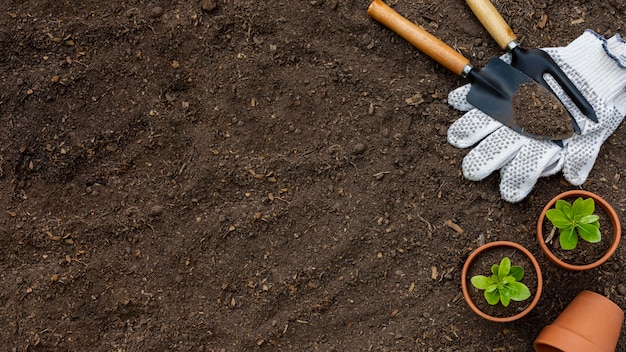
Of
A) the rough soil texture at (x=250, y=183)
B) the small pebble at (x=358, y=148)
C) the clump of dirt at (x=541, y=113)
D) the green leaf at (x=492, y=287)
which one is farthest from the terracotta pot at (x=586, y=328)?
the small pebble at (x=358, y=148)

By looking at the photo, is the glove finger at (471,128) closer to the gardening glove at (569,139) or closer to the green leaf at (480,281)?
the gardening glove at (569,139)

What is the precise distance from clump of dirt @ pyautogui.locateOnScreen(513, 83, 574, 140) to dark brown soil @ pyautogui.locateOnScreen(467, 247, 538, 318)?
313mm

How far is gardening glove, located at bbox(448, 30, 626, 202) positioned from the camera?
4.97ft

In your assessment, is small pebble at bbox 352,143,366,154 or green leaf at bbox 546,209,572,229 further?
small pebble at bbox 352,143,366,154

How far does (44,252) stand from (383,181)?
0.90 m

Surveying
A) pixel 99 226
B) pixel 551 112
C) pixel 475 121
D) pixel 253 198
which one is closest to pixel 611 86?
pixel 551 112

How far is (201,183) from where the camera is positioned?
1555 mm

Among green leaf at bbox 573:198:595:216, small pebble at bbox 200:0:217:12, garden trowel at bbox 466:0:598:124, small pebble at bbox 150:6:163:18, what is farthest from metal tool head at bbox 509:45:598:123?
small pebble at bbox 150:6:163:18

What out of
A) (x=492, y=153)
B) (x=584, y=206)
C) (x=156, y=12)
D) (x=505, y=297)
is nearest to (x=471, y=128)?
(x=492, y=153)

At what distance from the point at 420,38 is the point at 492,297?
0.67 metres

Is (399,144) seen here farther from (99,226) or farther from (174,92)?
(99,226)

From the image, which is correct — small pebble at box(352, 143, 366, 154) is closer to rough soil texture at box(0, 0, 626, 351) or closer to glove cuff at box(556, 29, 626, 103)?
rough soil texture at box(0, 0, 626, 351)

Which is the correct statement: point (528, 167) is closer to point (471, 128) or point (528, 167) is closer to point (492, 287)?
point (471, 128)

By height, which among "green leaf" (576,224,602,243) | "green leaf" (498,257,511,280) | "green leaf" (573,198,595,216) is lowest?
"green leaf" (498,257,511,280)
